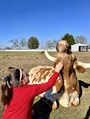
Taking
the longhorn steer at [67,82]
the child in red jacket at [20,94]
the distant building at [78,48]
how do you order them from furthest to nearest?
the distant building at [78,48] → the longhorn steer at [67,82] → the child in red jacket at [20,94]

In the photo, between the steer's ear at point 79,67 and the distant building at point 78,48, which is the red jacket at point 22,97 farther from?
the distant building at point 78,48

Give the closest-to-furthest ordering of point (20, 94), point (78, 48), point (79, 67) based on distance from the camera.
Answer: point (20, 94) → point (79, 67) → point (78, 48)

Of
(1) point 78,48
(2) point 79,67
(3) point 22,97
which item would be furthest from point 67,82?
(1) point 78,48

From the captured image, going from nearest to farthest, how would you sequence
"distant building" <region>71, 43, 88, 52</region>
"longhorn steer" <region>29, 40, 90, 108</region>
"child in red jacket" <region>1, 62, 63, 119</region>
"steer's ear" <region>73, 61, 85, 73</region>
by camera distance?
"child in red jacket" <region>1, 62, 63, 119</region>, "longhorn steer" <region>29, 40, 90, 108</region>, "steer's ear" <region>73, 61, 85, 73</region>, "distant building" <region>71, 43, 88, 52</region>

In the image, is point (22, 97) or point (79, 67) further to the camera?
point (79, 67)

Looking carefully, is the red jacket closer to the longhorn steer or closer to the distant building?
the longhorn steer

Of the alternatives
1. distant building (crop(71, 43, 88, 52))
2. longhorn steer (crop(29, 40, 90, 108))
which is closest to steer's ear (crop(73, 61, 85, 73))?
longhorn steer (crop(29, 40, 90, 108))

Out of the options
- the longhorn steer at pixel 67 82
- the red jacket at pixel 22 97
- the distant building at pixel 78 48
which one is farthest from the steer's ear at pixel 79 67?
the distant building at pixel 78 48

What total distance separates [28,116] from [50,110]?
2.03m

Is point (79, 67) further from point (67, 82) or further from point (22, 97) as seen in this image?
point (22, 97)

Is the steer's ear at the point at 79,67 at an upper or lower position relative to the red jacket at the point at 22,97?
upper

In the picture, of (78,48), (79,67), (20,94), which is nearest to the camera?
(20,94)

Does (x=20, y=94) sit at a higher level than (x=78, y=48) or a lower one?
higher

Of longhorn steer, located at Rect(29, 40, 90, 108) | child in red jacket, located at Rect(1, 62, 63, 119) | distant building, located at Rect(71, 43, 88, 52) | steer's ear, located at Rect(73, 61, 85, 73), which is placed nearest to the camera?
child in red jacket, located at Rect(1, 62, 63, 119)
